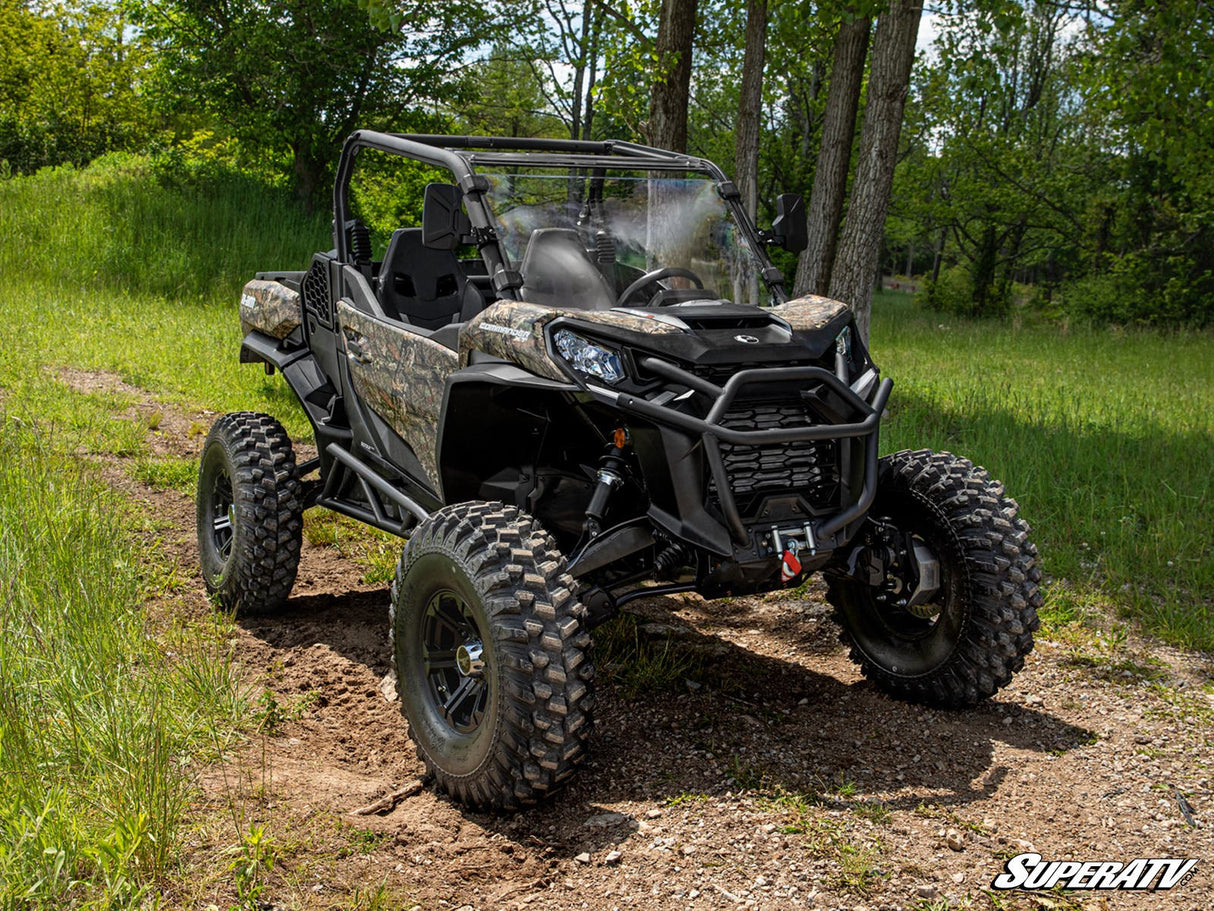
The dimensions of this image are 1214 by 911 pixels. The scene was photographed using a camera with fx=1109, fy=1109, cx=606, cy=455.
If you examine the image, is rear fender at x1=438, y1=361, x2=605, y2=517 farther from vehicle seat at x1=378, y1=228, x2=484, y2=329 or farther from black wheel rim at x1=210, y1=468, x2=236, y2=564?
black wheel rim at x1=210, y1=468, x2=236, y2=564

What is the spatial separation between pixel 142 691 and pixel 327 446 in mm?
1859

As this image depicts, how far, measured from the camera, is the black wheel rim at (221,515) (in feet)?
18.5

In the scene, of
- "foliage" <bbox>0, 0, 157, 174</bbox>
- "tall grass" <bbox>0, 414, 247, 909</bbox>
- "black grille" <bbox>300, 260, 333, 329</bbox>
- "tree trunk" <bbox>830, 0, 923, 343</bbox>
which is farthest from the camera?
"foliage" <bbox>0, 0, 157, 174</bbox>

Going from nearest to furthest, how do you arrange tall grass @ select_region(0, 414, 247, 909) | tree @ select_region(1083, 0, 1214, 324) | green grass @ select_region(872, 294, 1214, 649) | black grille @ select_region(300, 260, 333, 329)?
tall grass @ select_region(0, 414, 247, 909)
black grille @ select_region(300, 260, 333, 329)
green grass @ select_region(872, 294, 1214, 649)
tree @ select_region(1083, 0, 1214, 324)

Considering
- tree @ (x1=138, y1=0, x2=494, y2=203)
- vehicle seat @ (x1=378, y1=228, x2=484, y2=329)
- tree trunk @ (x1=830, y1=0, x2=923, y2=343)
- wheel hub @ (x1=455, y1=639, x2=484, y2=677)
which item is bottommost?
wheel hub @ (x1=455, y1=639, x2=484, y2=677)

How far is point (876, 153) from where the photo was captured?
921 centimetres

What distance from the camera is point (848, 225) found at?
9.66m

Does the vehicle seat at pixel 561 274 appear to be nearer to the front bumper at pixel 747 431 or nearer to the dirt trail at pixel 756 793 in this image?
the front bumper at pixel 747 431

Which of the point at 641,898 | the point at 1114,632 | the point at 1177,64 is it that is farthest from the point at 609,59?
the point at 641,898

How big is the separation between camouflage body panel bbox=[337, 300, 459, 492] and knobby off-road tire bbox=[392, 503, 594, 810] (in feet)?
2.11

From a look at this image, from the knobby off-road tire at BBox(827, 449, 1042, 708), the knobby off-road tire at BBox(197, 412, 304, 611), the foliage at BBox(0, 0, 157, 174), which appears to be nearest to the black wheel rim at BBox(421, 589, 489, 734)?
the knobby off-road tire at BBox(827, 449, 1042, 708)

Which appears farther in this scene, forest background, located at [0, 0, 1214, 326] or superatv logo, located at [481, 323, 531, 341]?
forest background, located at [0, 0, 1214, 326]

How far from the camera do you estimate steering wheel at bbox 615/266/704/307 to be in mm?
4305

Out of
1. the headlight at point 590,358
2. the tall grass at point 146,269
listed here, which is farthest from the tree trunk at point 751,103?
the headlight at point 590,358
